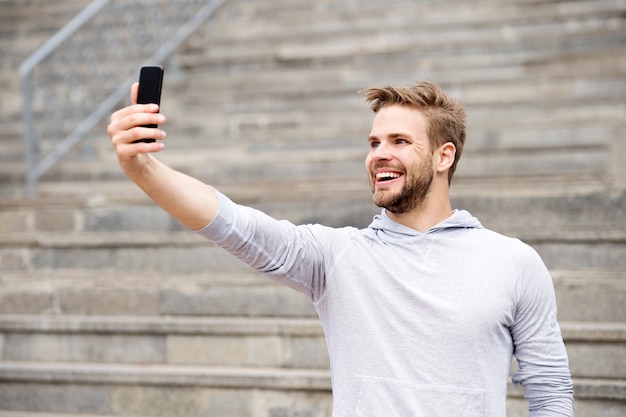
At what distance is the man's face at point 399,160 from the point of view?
2.09 m

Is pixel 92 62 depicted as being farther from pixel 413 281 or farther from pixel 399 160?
pixel 413 281

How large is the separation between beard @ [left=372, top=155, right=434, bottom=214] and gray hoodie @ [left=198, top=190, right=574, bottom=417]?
0.06m

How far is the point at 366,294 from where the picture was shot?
204 cm

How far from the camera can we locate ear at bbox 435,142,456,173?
2.18 meters

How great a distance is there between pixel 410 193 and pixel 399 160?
0.29 feet

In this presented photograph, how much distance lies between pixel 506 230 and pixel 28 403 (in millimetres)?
2548

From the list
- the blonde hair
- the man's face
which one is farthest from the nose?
the blonde hair

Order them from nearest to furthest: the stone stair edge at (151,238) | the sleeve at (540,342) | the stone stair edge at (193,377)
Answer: the sleeve at (540,342)
the stone stair edge at (193,377)
the stone stair edge at (151,238)

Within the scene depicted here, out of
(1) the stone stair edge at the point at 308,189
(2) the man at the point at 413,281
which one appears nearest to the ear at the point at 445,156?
(2) the man at the point at 413,281

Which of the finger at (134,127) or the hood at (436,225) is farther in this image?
the hood at (436,225)

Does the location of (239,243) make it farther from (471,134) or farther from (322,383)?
(471,134)

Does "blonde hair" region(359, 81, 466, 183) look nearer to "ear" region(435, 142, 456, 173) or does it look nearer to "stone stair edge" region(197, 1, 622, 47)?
"ear" region(435, 142, 456, 173)

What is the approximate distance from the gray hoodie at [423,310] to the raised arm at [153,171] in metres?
0.05

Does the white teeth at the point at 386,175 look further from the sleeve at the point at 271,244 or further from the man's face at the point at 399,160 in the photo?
the sleeve at the point at 271,244
